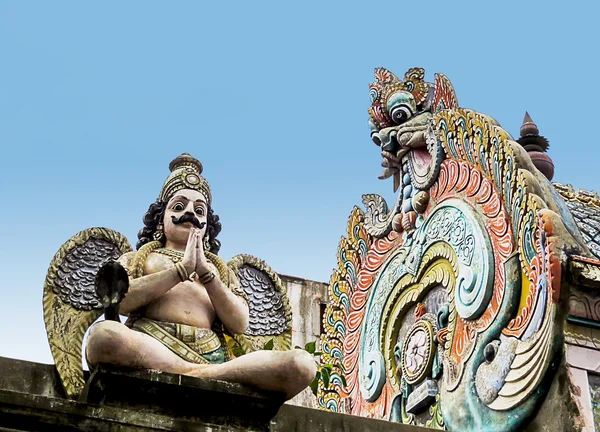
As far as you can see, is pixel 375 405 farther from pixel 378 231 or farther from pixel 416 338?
pixel 378 231

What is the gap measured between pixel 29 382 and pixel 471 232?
467cm

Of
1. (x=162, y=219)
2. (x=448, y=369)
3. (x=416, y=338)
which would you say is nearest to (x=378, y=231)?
(x=416, y=338)

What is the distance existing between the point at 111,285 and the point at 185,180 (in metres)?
1.43

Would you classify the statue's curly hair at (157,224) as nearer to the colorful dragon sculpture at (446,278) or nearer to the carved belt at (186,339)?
the carved belt at (186,339)

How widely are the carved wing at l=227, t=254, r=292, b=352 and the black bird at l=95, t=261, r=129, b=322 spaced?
1134mm

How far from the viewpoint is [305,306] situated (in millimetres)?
16266

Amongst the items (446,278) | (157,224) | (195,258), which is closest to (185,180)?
(157,224)

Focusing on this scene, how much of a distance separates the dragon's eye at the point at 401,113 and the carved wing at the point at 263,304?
14.8 feet

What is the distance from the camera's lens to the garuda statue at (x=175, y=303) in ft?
18.7

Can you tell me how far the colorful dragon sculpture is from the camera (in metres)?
7.95

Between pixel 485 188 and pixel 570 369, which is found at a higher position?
pixel 485 188

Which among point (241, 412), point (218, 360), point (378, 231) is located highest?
point (378, 231)

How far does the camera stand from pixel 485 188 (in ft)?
30.0

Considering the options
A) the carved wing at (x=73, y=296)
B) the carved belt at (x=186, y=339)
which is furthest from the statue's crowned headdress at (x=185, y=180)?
the carved belt at (x=186, y=339)
